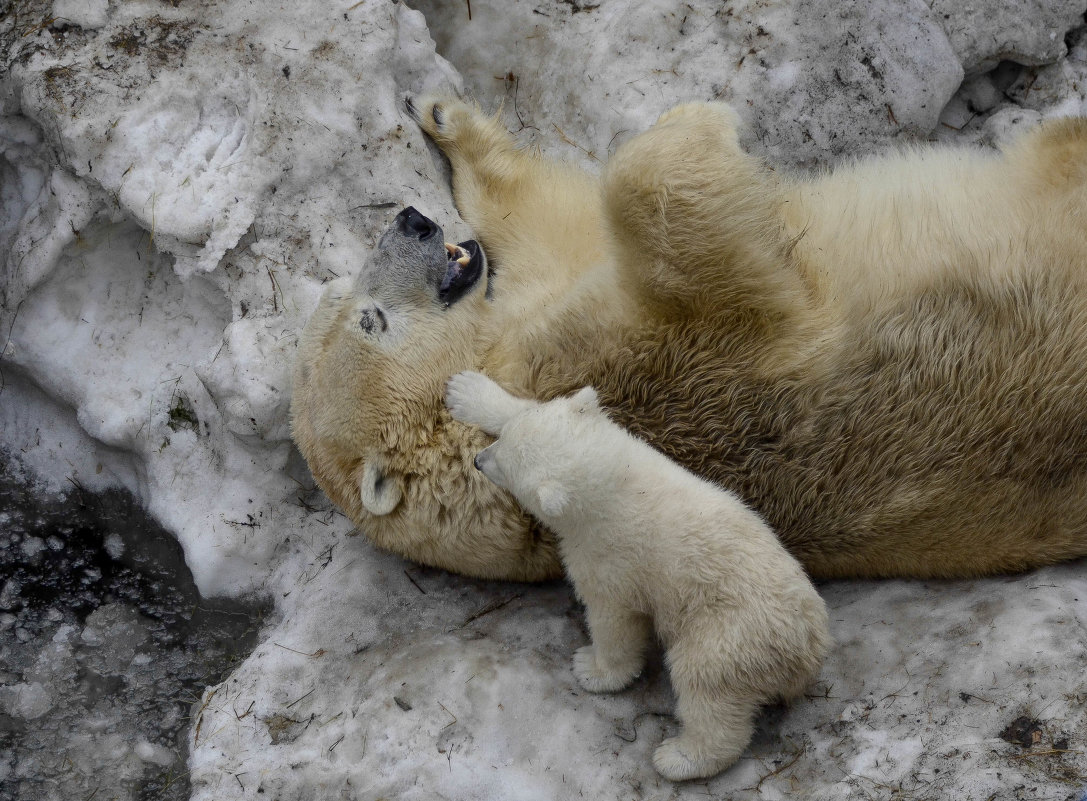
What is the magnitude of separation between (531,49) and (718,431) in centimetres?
296

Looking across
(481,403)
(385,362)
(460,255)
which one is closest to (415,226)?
(460,255)

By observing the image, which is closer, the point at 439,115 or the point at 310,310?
the point at 310,310

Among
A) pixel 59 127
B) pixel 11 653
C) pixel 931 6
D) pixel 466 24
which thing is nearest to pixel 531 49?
pixel 466 24

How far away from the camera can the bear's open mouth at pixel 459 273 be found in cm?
392

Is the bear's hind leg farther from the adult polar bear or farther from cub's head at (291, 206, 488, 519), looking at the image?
cub's head at (291, 206, 488, 519)

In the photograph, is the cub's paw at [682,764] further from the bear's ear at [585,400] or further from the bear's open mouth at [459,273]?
the bear's open mouth at [459,273]

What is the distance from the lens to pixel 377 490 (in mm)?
3770

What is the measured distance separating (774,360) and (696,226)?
603mm

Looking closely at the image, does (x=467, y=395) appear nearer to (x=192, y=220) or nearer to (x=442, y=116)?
(x=192, y=220)

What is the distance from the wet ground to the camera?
3.82 meters

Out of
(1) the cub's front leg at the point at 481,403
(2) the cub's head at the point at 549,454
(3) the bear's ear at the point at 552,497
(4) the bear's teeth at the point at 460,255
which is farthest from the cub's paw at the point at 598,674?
(4) the bear's teeth at the point at 460,255

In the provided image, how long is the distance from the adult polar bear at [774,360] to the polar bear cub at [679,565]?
363 mm

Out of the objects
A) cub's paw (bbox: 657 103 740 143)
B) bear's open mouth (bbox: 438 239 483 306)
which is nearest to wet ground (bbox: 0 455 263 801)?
bear's open mouth (bbox: 438 239 483 306)

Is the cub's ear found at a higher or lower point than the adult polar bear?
lower
